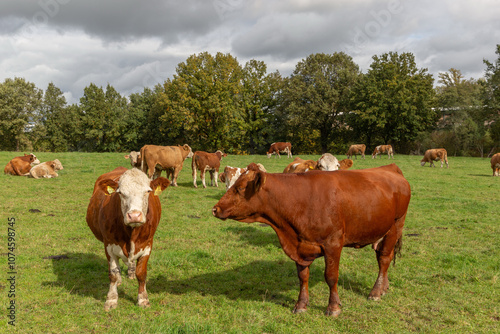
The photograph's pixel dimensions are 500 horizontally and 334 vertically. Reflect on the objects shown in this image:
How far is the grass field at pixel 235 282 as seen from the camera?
14.5ft

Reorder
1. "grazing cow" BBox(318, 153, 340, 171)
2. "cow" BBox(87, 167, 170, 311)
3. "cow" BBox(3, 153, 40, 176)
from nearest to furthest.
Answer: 1. "cow" BBox(87, 167, 170, 311)
2. "grazing cow" BBox(318, 153, 340, 171)
3. "cow" BBox(3, 153, 40, 176)

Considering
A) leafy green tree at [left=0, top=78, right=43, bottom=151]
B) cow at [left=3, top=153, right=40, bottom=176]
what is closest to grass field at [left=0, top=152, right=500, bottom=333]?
cow at [left=3, top=153, right=40, bottom=176]

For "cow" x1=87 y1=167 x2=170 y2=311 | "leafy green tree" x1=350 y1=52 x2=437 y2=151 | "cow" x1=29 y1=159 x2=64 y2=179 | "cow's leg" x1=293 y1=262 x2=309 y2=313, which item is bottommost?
"cow" x1=29 y1=159 x2=64 y2=179

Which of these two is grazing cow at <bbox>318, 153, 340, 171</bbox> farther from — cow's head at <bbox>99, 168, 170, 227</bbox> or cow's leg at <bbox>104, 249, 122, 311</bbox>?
cow's leg at <bbox>104, 249, 122, 311</bbox>

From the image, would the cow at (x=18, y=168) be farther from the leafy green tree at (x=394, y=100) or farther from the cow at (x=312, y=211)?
the leafy green tree at (x=394, y=100)

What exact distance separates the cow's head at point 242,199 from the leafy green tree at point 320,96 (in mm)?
47455

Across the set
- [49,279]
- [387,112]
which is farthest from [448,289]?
[387,112]

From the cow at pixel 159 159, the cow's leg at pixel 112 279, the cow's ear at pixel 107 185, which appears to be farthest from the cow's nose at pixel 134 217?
the cow at pixel 159 159

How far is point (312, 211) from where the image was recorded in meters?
4.47

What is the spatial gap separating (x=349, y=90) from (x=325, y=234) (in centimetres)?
4908

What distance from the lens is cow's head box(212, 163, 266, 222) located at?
4.43m

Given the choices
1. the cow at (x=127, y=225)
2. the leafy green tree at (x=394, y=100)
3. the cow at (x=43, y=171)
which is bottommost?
the cow at (x=43, y=171)

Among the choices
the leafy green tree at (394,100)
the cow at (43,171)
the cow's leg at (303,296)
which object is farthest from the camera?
the leafy green tree at (394,100)

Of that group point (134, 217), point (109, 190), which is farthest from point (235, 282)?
point (109, 190)
